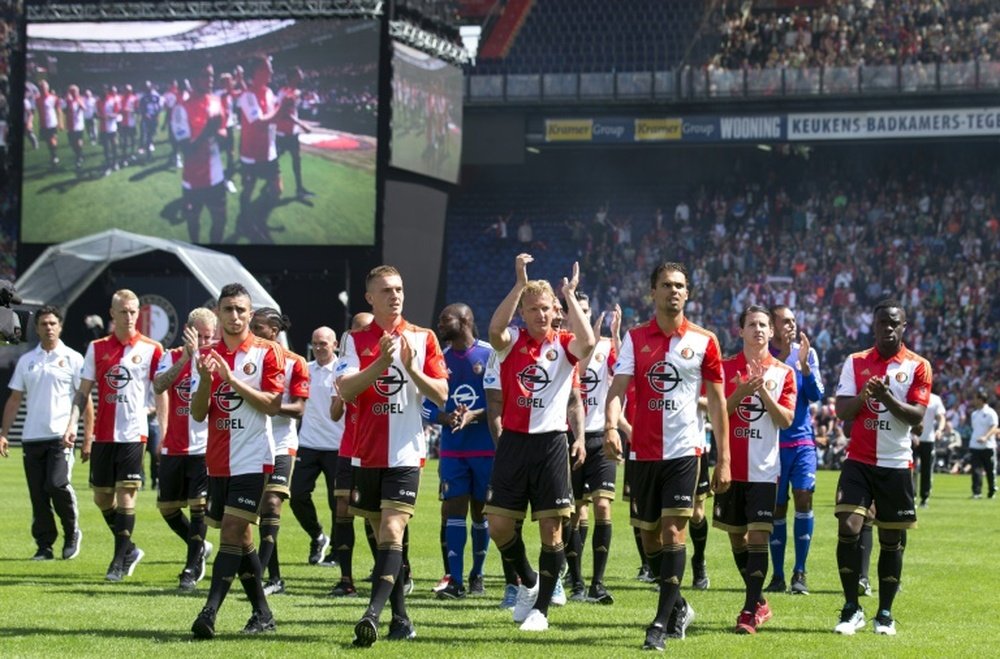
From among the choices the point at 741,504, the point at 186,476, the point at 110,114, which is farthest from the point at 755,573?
the point at 110,114

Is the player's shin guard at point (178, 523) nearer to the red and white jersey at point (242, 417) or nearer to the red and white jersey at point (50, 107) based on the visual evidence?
the red and white jersey at point (242, 417)

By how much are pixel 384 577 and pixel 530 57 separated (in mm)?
44549

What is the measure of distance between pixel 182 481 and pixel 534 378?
13.5 ft

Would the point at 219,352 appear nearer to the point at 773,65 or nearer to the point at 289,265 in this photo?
the point at 289,265

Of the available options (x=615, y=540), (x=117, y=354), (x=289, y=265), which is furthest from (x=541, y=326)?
(x=289, y=265)

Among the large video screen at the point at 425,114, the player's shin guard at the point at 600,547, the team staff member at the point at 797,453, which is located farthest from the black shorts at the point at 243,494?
the large video screen at the point at 425,114

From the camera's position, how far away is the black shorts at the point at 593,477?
14305 millimetres

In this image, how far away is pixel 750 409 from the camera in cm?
1355

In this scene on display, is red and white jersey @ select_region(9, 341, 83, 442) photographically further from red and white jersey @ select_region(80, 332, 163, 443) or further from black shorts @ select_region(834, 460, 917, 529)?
black shorts @ select_region(834, 460, 917, 529)

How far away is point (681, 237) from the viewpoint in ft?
171

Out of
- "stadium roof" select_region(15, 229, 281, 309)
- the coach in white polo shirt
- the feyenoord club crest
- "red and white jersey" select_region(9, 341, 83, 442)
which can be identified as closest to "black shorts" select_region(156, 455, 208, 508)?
the coach in white polo shirt

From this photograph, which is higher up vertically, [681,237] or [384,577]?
[681,237]

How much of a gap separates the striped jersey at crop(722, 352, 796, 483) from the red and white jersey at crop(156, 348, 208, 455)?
172 inches

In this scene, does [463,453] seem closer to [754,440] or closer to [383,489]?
[754,440]
